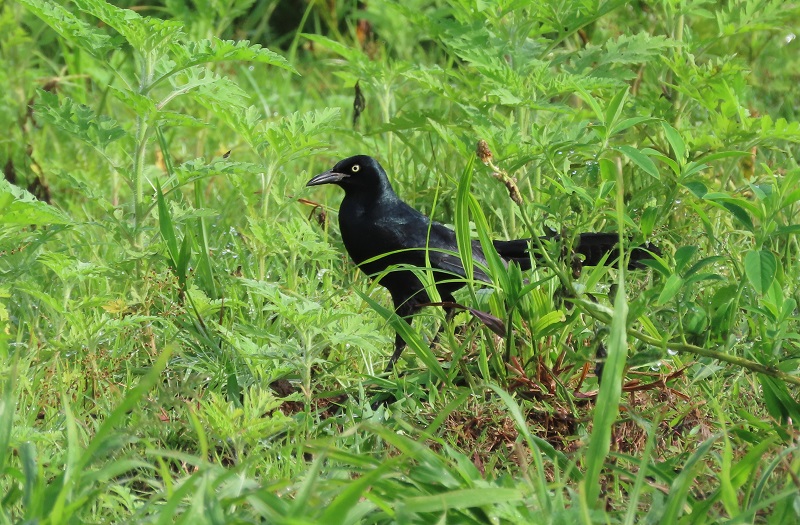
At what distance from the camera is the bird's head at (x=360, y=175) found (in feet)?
14.6

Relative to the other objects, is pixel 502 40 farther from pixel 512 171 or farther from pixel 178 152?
pixel 178 152

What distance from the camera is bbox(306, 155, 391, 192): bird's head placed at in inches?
175

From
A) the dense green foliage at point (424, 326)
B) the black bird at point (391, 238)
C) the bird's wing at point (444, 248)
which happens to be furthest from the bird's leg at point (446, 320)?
the bird's wing at point (444, 248)

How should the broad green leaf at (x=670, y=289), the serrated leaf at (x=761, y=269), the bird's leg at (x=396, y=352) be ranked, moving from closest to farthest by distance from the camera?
the serrated leaf at (x=761, y=269) < the broad green leaf at (x=670, y=289) < the bird's leg at (x=396, y=352)

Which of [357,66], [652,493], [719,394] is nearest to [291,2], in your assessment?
[357,66]

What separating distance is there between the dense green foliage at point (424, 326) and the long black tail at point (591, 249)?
10cm

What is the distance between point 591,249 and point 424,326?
0.67 metres

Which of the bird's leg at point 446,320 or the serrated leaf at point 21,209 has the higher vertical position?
the serrated leaf at point 21,209

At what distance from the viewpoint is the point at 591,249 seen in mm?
3805

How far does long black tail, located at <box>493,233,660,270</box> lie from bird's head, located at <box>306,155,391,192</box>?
0.61m

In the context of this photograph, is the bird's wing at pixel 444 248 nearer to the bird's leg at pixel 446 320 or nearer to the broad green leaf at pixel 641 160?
the bird's leg at pixel 446 320

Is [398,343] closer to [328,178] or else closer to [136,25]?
[328,178]

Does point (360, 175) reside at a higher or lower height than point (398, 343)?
higher

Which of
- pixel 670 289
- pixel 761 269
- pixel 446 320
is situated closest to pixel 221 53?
pixel 446 320
